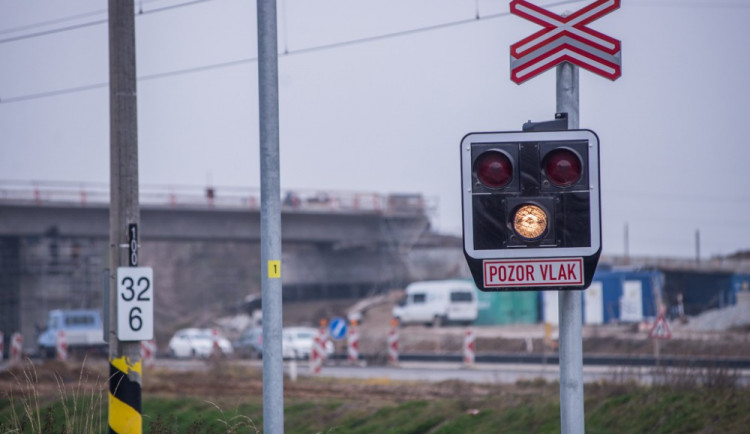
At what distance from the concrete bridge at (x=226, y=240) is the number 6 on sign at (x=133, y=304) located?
40747 mm

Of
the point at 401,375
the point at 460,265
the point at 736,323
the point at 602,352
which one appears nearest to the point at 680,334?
the point at 602,352

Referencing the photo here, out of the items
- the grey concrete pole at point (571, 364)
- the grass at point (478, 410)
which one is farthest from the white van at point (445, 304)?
the grey concrete pole at point (571, 364)

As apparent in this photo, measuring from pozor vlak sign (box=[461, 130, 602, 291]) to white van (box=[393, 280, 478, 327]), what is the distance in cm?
4503

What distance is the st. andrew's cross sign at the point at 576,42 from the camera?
5098mm

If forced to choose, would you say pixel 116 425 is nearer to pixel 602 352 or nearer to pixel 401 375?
pixel 401 375

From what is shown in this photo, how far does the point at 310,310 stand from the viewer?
64438mm

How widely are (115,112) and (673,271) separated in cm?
5250

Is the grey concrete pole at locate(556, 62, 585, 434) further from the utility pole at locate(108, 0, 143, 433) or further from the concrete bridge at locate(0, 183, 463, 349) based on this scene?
the concrete bridge at locate(0, 183, 463, 349)

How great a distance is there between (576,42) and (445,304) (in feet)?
150

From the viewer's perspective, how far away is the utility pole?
9.34 meters

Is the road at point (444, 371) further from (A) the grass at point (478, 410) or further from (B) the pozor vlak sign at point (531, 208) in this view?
(B) the pozor vlak sign at point (531, 208)

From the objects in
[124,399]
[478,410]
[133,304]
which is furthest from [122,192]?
[478,410]

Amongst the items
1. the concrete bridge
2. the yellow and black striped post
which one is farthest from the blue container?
the yellow and black striped post

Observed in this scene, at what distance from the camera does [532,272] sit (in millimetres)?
4746
